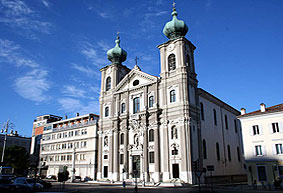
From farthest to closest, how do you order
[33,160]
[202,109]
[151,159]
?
[202,109] < [151,159] < [33,160]

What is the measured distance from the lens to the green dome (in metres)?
44.4

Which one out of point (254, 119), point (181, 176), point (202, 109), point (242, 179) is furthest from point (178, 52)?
point (242, 179)

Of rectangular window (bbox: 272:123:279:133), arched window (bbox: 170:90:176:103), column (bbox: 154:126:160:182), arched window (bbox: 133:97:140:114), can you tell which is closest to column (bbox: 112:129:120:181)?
arched window (bbox: 133:97:140:114)

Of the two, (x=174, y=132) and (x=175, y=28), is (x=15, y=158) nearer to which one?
(x=174, y=132)

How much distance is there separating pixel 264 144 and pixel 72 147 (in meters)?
41.7

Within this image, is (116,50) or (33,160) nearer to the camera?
(33,160)

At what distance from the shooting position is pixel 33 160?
65.0 ft

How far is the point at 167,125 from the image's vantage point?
40.8 meters

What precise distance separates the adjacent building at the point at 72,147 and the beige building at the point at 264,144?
31.0 m

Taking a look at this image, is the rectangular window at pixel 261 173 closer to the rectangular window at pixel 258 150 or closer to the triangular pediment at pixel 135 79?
the rectangular window at pixel 258 150

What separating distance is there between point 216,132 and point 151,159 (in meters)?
13.8

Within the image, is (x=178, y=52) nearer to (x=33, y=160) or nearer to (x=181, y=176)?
(x=181, y=176)

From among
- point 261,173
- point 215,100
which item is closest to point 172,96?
point 215,100

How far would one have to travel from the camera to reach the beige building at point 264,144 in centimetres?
3263
